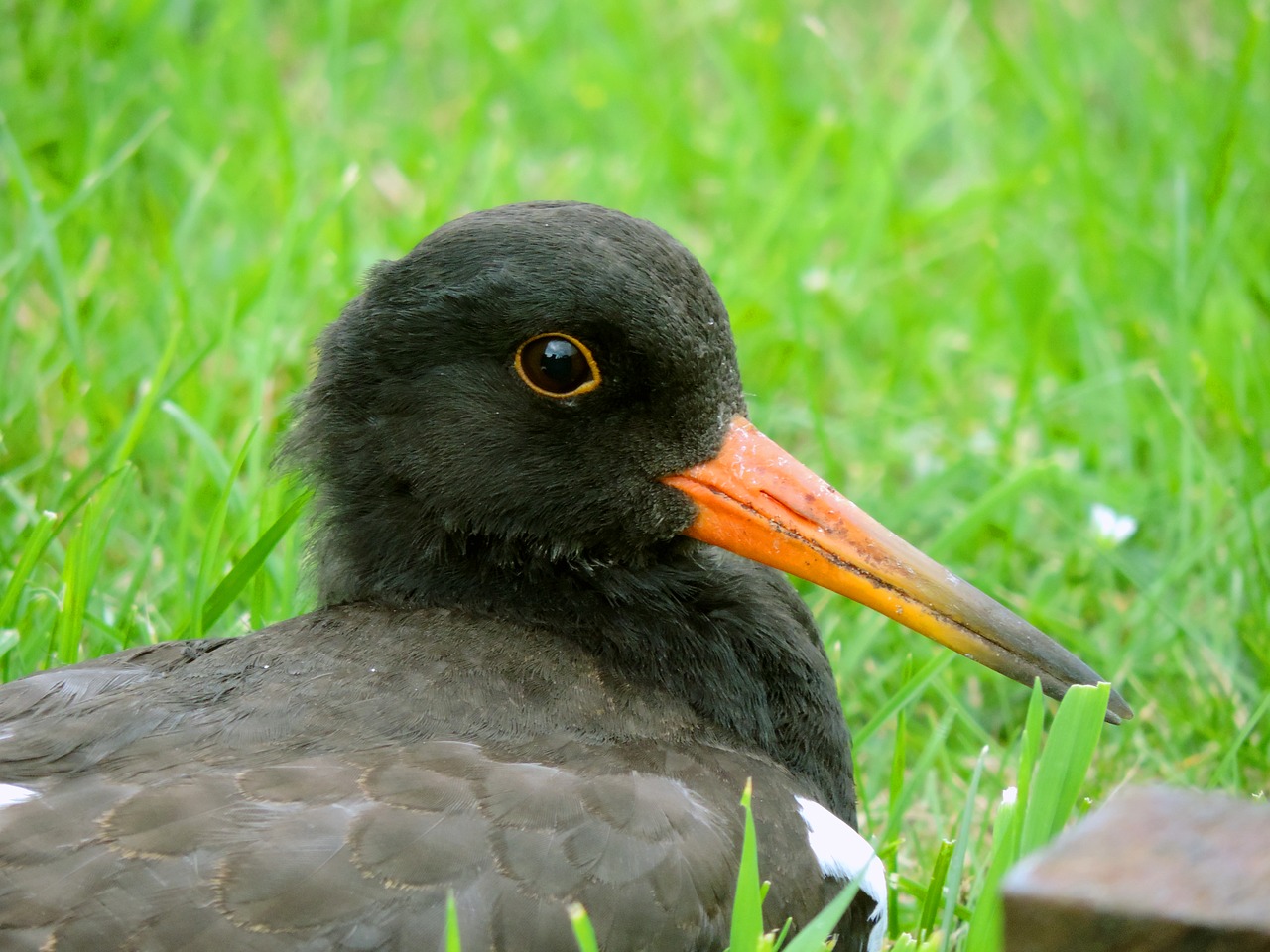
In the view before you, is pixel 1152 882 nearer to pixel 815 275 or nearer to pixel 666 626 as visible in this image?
pixel 666 626

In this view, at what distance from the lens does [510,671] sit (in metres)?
2.91

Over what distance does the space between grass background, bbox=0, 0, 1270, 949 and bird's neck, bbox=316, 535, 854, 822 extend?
285mm

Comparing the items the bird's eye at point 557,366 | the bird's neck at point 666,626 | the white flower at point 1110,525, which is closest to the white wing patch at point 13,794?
the bird's neck at point 666,626

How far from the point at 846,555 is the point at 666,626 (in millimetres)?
398

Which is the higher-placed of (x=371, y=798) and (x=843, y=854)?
(x=371, y=798)

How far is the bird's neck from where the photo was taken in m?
3.12

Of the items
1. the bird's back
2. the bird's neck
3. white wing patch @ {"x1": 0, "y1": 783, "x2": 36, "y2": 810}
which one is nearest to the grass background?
the bird's neck

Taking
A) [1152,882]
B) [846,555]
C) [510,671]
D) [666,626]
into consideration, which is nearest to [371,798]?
[510,671]

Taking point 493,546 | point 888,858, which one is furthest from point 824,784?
point 493,546

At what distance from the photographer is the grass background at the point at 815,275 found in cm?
405

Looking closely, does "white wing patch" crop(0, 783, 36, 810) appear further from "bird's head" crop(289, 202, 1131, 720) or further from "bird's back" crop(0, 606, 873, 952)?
"bird's head" crop(289, 202, 1131, 720)

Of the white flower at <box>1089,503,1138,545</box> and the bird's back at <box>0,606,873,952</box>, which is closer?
the bird's back at <box>0,606,873,952</box>

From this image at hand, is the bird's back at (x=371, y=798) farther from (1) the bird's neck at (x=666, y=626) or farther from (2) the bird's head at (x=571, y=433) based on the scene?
(2) the bird's head at (x=571, y=433)

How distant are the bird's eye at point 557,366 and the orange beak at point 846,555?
29 centimetres
